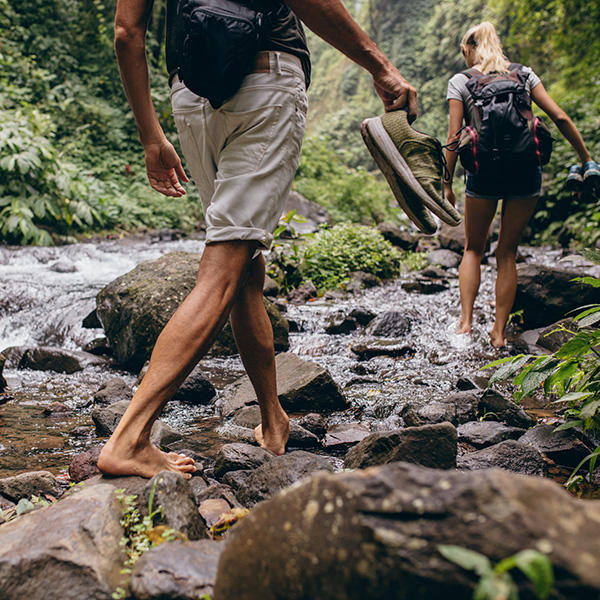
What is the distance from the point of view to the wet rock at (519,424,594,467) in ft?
6.43

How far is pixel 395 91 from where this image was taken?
6.06ft

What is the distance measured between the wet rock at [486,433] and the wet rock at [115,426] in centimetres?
129

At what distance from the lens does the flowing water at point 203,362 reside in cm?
244

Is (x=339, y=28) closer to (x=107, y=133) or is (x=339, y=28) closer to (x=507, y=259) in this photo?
(x=507, y=259)

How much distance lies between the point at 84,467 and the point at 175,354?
0.62 metres

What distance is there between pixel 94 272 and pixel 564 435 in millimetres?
6793

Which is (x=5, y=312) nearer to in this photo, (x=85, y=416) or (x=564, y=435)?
(x=85, y=416)

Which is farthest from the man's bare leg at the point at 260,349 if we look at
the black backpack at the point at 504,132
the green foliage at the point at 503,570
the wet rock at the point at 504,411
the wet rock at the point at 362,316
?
the wet rock at the point at 362,316

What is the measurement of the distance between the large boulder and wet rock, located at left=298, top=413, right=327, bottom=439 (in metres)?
1.63

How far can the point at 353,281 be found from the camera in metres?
6.68

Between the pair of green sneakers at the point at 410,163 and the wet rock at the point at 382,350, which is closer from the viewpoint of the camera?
the pair of green sneakers at the point at 410,163

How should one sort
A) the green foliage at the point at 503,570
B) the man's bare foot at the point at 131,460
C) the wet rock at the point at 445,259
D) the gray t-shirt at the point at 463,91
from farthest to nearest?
the wet rock at the point at 445,259 < the gray t-shirt at the point at 463,91 < the man's bare foot at the point at 131,460 < the green foliage at the point at 503,570

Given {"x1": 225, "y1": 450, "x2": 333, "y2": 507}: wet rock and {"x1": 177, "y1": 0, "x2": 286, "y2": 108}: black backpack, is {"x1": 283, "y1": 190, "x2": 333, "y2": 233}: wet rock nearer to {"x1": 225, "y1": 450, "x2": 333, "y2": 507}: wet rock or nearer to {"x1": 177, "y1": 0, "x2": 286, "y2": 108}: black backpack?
{"x1": 177, "y1": 0, "x2": 286, "y2": 108}: black backpack

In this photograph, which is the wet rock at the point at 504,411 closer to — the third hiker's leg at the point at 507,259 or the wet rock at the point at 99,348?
the third hiker's leg at the point at 507,259
